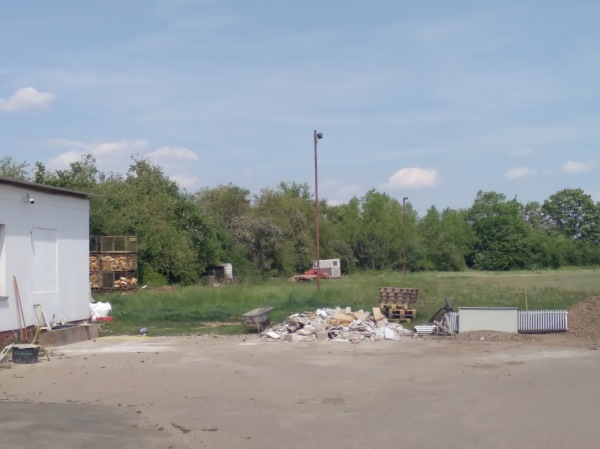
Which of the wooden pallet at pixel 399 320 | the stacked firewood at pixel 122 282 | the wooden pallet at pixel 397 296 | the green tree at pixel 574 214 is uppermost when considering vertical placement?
the green tree at pixel 574 214

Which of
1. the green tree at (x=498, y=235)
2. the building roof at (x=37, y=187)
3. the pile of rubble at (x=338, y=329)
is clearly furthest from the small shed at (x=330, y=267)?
the building roof at (x=37, y=187)

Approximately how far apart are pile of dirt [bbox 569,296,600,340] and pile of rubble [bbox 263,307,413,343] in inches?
212

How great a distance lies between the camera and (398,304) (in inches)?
1196

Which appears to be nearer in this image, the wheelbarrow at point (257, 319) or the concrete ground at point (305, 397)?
the concrete ground at point (305, 397)

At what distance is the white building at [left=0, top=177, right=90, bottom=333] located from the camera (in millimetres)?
21859

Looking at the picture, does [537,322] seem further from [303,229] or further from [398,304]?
[303,229]

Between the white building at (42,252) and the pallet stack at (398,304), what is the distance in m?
11.3

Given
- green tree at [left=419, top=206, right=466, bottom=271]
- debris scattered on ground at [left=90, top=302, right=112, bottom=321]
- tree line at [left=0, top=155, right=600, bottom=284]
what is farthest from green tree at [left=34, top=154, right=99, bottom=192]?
green tree at [left=419, top=206, right=466, bottom=271]

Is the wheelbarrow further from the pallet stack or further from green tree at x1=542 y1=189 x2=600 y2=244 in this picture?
green tree at x1=542 y1=189 x2=600 y2=244

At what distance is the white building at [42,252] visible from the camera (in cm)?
2186

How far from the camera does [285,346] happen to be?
898 inches

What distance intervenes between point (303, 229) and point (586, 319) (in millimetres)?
64126

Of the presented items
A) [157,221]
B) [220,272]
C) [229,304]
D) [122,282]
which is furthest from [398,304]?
[220,272]

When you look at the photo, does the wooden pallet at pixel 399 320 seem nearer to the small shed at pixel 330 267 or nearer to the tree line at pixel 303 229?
the tree line at pixel 303 229
